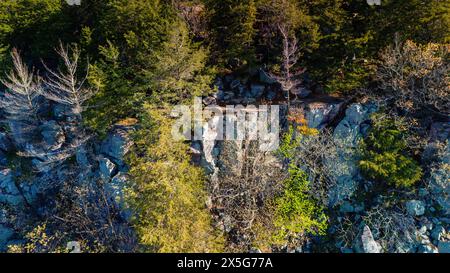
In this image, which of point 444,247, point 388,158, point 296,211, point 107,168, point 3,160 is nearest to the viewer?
point 444,247

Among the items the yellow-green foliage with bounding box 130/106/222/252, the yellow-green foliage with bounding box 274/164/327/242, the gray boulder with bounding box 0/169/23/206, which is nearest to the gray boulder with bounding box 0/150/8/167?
the gray boulder with bounding box 0/169/23/206

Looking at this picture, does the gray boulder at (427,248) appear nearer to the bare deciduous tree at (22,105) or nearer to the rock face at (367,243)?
the rock face at (367,243)

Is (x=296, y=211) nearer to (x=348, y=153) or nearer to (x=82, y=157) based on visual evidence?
(x=348, y=153)

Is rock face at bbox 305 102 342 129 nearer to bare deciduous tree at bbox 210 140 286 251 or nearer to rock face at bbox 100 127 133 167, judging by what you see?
bare deciduous tree at bbox 210 140 286 251

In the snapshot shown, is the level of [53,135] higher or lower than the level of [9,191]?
higher

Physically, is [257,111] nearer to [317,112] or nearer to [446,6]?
[317,112]

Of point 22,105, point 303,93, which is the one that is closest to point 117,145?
point 22,105

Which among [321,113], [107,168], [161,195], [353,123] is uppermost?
[321,113]
